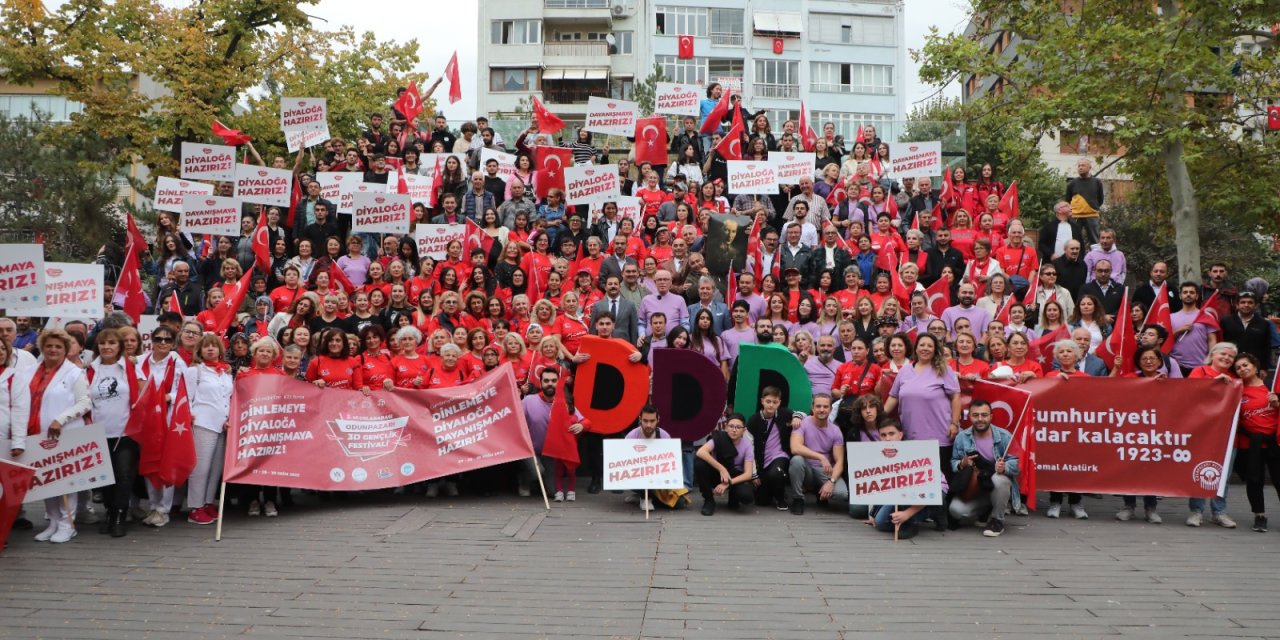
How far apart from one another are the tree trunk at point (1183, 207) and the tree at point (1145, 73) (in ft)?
0.07

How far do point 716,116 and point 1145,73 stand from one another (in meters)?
8.88

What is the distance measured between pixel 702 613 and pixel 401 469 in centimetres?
475

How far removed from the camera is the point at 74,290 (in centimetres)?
1224

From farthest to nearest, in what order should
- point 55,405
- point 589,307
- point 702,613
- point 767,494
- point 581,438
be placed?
1. point 589,307
2. point 581,438
3. point 767,494
4. point 55,405
5. point 702,613

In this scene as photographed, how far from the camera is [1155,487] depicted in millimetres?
10781

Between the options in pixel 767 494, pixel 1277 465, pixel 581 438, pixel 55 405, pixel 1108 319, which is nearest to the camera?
pixel 55 405

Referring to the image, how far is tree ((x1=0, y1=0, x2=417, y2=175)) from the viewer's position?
27.6 metres

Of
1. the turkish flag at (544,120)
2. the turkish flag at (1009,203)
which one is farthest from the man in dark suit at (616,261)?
the turkish flag at (1009,203)

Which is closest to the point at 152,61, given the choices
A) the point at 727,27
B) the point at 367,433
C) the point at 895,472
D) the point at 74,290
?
the point at 74,290

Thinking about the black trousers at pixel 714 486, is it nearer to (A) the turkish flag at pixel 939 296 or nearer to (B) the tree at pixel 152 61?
(A) the turkish flag at pixel 939 296

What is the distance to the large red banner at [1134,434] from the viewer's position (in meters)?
10.7

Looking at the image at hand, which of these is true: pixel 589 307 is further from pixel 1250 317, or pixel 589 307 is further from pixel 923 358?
pixel 1250 317

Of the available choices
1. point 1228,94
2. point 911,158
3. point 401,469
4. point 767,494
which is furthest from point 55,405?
point 1228,94

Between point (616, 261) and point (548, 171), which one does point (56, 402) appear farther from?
point (548, 171)
